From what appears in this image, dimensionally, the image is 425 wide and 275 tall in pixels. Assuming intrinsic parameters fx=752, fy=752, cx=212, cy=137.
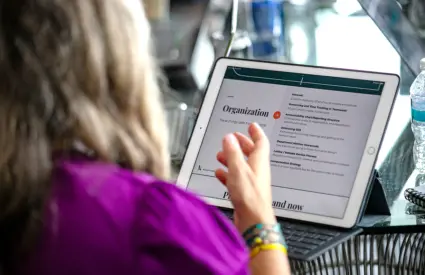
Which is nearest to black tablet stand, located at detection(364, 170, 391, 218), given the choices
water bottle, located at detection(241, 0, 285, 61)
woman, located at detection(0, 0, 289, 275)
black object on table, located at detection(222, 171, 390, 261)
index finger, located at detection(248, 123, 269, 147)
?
black object on table, located at detection(222, 171, 390, 261)

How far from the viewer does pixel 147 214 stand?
0.72 meters

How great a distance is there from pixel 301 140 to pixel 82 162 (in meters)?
0.51

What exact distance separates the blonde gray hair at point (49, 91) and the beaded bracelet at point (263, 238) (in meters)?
0.24

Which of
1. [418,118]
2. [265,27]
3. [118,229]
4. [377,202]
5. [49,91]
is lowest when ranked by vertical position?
[118,229]

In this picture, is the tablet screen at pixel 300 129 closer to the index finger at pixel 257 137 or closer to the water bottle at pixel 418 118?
the index finger at pixel 257 137

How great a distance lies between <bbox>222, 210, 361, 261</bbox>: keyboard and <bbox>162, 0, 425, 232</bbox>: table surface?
6 centimetres

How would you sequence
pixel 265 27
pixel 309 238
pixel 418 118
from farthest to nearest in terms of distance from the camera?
pixel 265 27, pixel 418 118, pixel 309 238

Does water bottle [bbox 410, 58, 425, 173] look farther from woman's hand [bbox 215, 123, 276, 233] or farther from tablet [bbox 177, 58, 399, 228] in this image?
woman's hand [bbox 215, 123, 276, 233]

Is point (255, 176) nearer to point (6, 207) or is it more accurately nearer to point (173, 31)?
point (6, 207)

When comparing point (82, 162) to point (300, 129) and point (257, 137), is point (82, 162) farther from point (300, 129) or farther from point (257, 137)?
point (300, 129)

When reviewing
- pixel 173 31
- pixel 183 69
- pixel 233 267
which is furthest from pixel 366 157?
pixel 173 31

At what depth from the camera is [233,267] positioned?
761mm

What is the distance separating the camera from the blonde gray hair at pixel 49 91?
27.8 inches

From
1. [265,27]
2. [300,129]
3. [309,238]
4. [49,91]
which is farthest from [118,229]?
[265,27]
